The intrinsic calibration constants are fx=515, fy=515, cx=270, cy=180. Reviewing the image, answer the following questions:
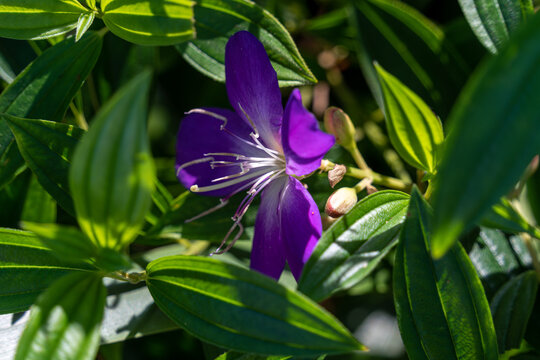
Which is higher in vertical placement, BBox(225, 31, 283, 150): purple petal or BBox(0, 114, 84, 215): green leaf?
BBox(225, 31, 283, 150): purple petal

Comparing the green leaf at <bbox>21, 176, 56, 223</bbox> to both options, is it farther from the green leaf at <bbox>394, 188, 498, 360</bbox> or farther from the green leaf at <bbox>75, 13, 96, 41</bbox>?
the green leaf at <bbox>394, 188, 498, 360</bbox>

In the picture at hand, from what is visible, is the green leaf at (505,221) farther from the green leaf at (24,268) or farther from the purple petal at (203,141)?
the green leaf at (24,268)

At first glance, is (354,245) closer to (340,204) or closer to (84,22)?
(340,204)

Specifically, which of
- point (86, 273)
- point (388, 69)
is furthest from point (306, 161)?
point (388, 69)

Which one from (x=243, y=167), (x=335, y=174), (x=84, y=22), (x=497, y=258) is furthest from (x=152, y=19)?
(x=497, y=258)

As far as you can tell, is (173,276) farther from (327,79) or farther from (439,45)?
(327,79)

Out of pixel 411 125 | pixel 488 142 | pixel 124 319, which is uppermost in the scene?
pixel 488 142

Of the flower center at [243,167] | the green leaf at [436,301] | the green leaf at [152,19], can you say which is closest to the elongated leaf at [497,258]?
the green leaf at [436,301]

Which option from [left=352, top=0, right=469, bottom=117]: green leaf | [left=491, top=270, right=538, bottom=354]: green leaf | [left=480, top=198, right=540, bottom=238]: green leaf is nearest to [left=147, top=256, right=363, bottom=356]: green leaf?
[left=480, top=198, right=540, bottom=238]: green leaf
